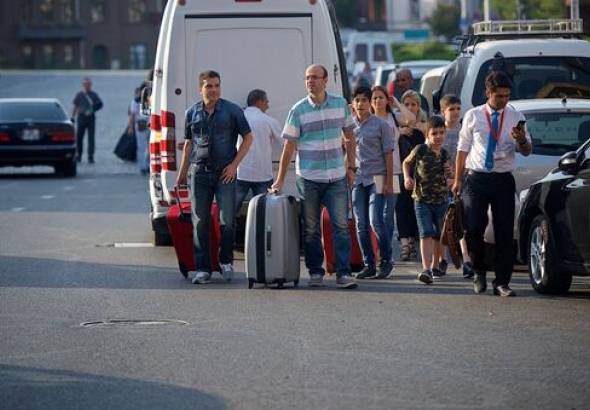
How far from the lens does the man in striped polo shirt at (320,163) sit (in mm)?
13570

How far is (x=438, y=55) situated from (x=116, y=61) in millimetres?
55976

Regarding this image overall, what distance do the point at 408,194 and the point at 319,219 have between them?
10.2 feet

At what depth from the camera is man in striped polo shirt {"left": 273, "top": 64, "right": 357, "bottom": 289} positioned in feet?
44.5

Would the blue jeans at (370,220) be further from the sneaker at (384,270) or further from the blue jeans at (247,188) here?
the blue jeans at (247,188)

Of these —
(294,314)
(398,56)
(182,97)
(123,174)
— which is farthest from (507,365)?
(398,56)

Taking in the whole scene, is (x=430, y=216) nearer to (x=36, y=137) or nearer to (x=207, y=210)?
(x=207, y=210)

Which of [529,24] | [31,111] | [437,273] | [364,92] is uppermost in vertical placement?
[529,24]

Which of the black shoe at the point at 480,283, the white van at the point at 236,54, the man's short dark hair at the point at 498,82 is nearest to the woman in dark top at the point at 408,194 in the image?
the white van at the point at 236,54

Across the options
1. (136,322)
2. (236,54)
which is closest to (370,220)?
(236,54)

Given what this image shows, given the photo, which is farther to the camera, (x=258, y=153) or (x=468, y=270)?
(x=258, y=153)

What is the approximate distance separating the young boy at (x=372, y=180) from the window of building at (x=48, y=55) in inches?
4251

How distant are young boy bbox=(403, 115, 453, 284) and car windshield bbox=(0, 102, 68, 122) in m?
19.9

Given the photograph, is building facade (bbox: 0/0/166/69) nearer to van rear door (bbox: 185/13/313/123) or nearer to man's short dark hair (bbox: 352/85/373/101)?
van rear door (bbox: 185/13/313/123)

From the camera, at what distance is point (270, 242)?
13.5 m
